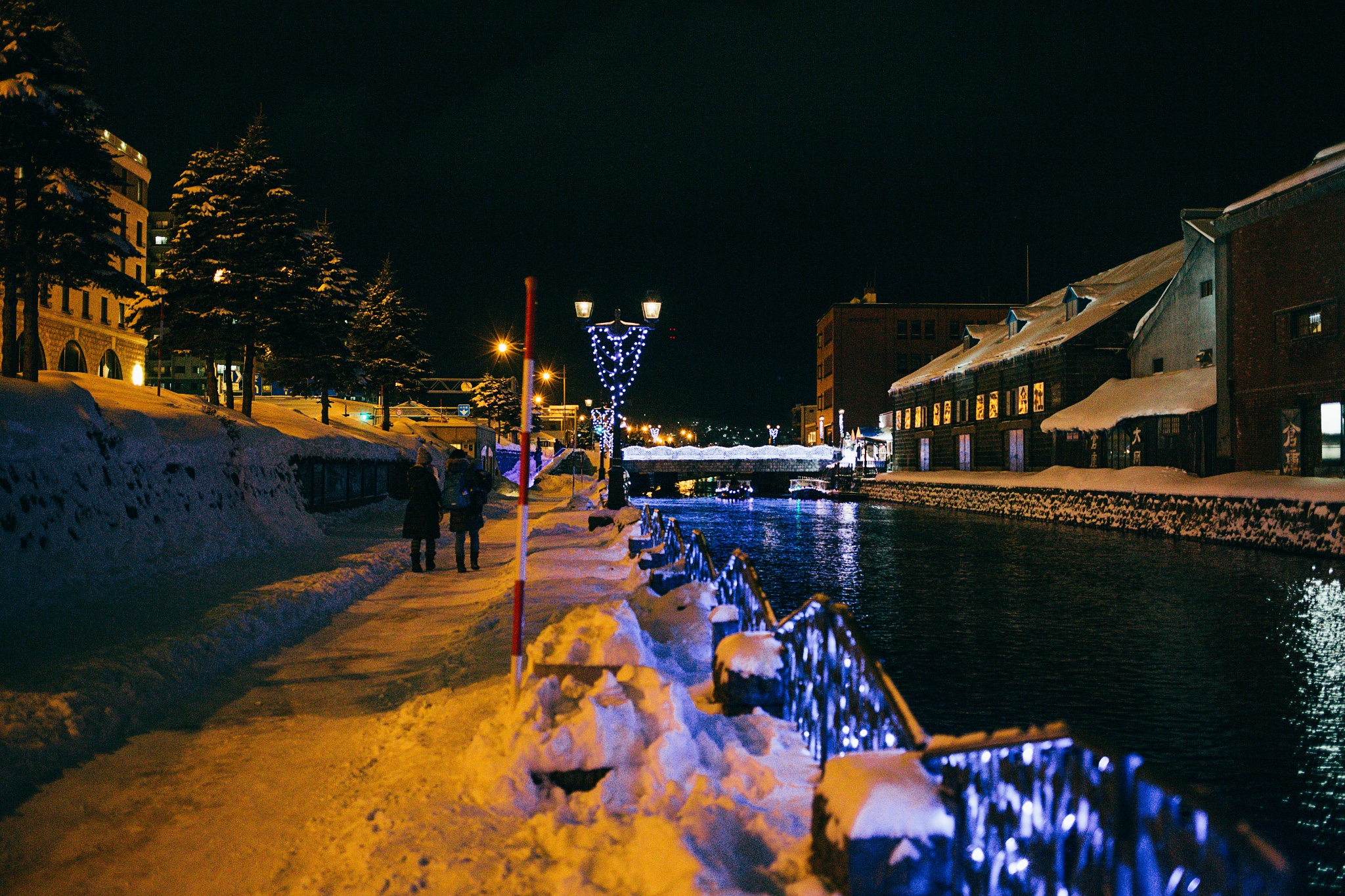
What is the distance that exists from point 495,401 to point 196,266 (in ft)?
198

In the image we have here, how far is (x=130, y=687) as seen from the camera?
6008 mm

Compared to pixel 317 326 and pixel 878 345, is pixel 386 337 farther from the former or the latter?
pixel 878 345

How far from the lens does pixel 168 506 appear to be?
501 inches

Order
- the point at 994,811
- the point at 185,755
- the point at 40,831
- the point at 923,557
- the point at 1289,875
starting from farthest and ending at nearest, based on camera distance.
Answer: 1. the point at 923,557
2. the point at 185,755
3. the point at 40,831
4. the point at 994,811
5. the point at 1289,875

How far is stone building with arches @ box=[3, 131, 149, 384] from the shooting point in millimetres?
38312

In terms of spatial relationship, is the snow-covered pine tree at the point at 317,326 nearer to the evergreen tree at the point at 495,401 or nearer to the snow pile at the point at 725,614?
the snow pile at the point at 725,614

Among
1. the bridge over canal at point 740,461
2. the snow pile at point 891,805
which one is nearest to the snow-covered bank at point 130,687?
the snow pile at point 891,805

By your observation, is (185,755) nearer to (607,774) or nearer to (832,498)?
(607,774)

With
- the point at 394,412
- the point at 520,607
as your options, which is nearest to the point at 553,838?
the point at 520,607

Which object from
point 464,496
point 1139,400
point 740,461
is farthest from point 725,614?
point 740,461

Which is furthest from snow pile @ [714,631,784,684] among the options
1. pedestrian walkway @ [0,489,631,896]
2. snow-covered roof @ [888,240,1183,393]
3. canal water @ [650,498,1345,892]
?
snow-covered roof @ [888,240,1183,393]

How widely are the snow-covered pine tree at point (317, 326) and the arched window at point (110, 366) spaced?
1276 cm

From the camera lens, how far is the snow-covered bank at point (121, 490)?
9.15 m

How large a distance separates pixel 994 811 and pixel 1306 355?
86.0 ft
